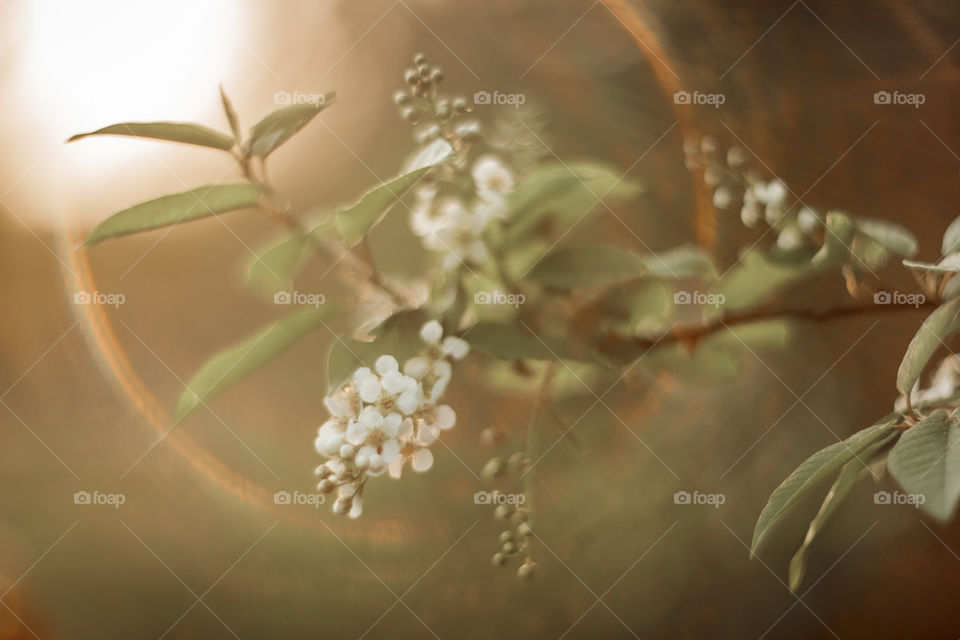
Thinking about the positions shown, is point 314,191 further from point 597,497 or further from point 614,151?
point 597,497

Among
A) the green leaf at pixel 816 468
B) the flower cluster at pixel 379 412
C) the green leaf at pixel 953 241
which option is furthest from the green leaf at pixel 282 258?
the green leaf at pixel 953 241

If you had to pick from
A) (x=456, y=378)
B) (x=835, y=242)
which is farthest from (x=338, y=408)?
(x=456, y=378)

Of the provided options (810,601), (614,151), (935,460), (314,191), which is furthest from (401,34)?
(810,601)

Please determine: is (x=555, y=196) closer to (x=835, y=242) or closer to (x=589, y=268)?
(x=589, y=268)

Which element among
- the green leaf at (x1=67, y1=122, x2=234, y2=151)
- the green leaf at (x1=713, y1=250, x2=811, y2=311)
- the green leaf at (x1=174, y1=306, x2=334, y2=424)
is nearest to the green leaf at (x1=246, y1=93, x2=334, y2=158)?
the green leaf at (x1=67, y1=122, x2=234, y2=151)

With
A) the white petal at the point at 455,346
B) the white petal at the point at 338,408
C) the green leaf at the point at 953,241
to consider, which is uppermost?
the green leaf at the point at 953,241

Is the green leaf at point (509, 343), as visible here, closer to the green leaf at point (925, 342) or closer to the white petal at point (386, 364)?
the white petal at point (386, 364)
